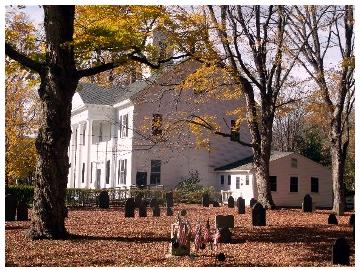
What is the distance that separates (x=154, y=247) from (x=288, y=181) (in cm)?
2259

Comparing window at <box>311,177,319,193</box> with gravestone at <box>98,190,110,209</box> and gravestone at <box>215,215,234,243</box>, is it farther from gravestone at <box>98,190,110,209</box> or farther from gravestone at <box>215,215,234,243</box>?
gravestone at <box>215,215,234,243</box>

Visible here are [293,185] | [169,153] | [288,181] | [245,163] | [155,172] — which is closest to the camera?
[288,181]

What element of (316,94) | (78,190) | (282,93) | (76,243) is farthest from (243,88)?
(76,243)

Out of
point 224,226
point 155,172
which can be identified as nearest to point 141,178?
point 155,172

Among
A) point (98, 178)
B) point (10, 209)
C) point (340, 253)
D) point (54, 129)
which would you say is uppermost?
point (54, 129)

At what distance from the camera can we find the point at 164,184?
3384 cm

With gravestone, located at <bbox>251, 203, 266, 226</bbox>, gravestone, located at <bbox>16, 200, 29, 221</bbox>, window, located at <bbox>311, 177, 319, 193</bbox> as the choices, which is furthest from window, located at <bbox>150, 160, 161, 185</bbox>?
gravestone, located at <bbox>251, 203, 266, 226</bbox>

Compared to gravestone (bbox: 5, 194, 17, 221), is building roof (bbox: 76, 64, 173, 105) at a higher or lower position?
higher

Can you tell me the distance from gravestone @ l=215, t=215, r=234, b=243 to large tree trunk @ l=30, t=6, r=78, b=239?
14.4 feet

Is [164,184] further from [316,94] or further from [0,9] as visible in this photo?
[0,9]

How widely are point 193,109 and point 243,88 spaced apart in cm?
1153

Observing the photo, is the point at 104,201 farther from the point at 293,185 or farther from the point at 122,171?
the point at 293,185

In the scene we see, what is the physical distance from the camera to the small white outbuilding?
3266 cm

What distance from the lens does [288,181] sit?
3319 centimetres
